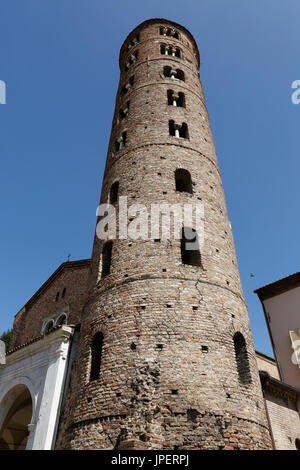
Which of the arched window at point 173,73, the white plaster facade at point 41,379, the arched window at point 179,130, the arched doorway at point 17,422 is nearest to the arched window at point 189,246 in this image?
the white plaster facade at point 41,379

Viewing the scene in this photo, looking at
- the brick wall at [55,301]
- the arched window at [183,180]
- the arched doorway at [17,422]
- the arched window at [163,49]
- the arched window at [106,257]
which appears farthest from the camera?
the arched window at [163,49]

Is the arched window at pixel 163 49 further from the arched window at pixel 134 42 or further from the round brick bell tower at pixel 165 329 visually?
the round brick bell tower at pixel 165 329

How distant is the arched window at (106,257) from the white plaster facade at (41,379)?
1789mm

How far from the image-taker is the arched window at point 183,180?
36.1 feet

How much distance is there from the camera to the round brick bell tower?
6703 millimetres

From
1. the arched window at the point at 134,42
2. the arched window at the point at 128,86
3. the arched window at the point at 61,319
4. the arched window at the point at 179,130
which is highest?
the arched window at the point at 134,42

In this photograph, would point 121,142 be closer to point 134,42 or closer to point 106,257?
point 106,257

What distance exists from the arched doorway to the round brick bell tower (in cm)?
377

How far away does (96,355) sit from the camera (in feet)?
27.9

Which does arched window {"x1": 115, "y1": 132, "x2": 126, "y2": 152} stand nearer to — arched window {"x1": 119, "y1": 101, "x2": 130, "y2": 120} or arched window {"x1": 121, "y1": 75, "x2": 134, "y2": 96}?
arched window {"x1": 119, "y1": 101, "x2": 130, "y2": 120}

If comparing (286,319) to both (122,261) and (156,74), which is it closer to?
(122,261)

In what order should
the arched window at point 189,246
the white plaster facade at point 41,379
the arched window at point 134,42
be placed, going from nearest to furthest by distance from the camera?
the white plaster facade at point 41,379, the arched window at point 189,246, the arched window at point 134,42

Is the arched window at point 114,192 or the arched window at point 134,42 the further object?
the arched window at point 134,42
